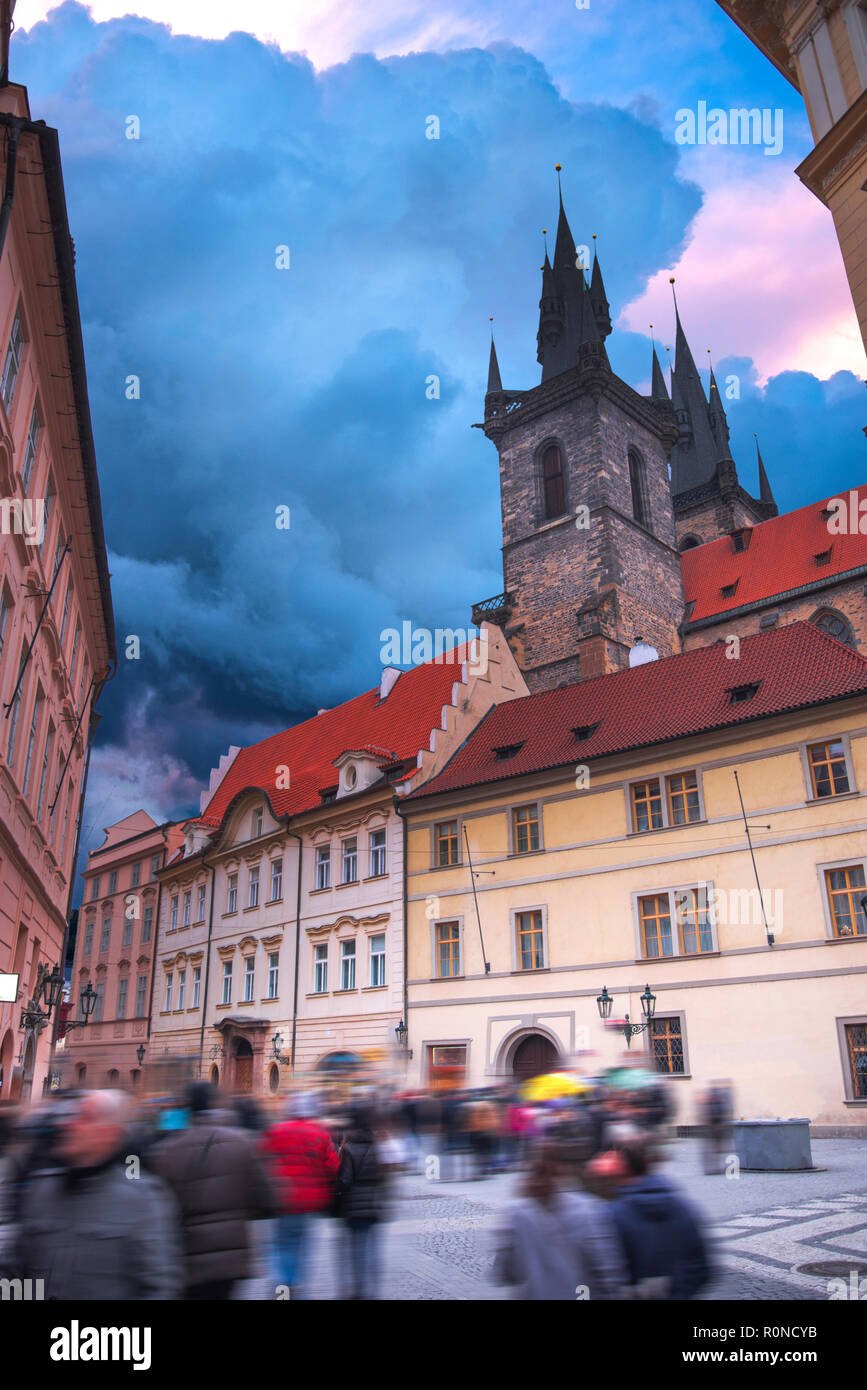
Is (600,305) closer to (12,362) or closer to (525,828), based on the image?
(525,828)

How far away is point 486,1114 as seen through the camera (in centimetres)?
1795

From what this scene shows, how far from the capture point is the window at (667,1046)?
71.5ft

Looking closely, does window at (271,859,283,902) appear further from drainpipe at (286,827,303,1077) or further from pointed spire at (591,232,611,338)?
pointed spire at (591,232,611,338)

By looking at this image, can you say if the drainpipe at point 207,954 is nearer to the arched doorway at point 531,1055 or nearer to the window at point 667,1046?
the arched doorway at point 531,1055

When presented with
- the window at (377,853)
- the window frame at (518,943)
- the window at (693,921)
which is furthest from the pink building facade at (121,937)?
the window at (693,921)

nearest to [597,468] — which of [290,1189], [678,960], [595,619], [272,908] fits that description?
[595,619]

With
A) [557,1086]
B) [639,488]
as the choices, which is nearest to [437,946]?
[557,1086]

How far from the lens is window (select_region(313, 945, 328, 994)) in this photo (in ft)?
98.6

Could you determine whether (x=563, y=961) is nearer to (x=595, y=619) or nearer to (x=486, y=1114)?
(x=486, y=1114)

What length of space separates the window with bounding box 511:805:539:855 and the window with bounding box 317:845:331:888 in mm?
7632

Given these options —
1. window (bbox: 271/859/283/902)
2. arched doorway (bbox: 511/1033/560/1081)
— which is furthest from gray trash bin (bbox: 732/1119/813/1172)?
window (bbox: 271/859/283/902)

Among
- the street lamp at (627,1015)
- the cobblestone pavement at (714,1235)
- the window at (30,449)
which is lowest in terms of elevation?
the cobblestone pavement at (714,1235)

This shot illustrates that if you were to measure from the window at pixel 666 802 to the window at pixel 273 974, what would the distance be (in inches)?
558

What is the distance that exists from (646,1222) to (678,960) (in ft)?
61.8
